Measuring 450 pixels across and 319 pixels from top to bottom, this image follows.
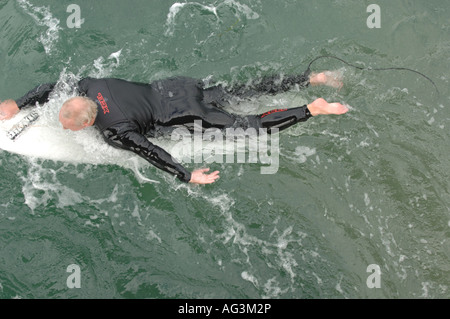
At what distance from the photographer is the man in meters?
4.44

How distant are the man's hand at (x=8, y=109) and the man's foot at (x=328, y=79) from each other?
3.75m

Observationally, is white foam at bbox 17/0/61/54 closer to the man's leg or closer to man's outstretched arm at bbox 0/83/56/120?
man's outstretched arm at bbox 0/83/56/120

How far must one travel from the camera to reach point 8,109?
5.00m

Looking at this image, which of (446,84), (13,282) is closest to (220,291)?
(13,282)

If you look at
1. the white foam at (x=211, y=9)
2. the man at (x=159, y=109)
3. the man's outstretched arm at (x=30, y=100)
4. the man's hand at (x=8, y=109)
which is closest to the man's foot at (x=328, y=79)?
the man at (x=159, y=109)

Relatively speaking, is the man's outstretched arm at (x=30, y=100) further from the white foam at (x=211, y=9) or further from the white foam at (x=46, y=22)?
the white foam at (x=211, y=9)

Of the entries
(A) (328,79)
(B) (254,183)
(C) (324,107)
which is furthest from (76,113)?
(A) (328,79)

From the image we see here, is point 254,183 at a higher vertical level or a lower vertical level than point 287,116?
lower

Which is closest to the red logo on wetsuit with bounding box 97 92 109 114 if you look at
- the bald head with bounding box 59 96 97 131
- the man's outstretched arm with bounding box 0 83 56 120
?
the bald head with bounding box 59 96 97 131

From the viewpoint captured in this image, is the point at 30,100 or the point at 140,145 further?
the point at 30,100

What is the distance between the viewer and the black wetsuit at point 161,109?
446 centimetres

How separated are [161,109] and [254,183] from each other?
4.85 feet

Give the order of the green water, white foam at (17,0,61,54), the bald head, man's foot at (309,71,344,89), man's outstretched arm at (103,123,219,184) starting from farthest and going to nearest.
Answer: white foam at (17,0,61,54), man's foot at (309,71,344,89), the green water, man's outstretched arm at (103,123,219,184), the bald head

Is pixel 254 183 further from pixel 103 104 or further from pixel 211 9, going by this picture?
pixel 211 9
